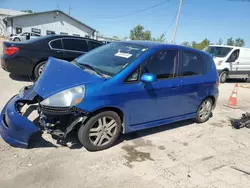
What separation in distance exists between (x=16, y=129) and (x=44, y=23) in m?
34.3

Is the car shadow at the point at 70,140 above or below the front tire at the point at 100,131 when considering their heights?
below

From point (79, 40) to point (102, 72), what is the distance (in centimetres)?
476

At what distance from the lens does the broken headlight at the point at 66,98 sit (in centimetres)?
309

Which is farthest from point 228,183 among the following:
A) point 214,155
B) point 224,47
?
point 224,47

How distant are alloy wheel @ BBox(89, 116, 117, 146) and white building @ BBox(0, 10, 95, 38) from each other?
3372cm

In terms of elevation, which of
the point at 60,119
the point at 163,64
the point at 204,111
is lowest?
the point at 204,111

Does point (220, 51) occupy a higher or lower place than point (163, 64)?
higher

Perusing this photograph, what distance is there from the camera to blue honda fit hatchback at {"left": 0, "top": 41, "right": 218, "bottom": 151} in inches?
124

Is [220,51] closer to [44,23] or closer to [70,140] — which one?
[70,140]

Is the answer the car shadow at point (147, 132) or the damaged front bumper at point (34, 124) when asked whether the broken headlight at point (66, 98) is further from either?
the car shadow at point (147, 132)

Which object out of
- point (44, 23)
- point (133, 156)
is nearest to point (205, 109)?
point (133, 156)

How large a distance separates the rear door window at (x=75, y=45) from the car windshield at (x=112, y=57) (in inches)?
134

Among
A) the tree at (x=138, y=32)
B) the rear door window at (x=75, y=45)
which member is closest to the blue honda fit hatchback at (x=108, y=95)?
the rear door window at (x=75, y=45)

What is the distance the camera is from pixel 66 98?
3.12 meters
